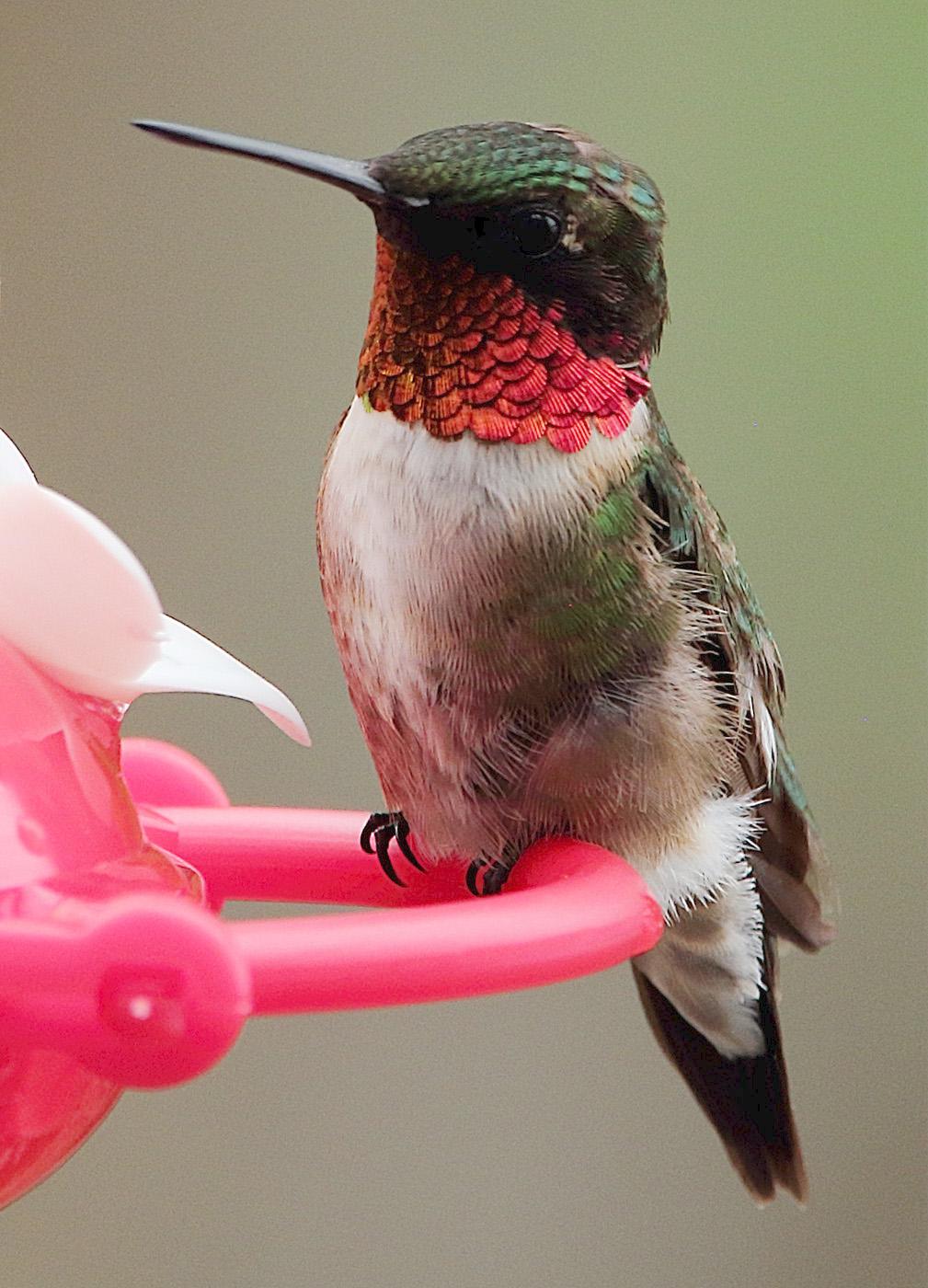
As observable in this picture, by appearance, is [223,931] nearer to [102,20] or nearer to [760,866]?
[760,866]

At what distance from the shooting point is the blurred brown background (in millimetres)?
1760

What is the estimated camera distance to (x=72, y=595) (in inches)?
21.6

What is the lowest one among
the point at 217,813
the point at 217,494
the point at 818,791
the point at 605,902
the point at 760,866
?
the point at 818,791

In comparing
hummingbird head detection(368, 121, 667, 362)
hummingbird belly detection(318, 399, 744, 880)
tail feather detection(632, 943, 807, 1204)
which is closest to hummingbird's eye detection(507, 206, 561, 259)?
hummingbird head detection(368, 121, 667, 362)

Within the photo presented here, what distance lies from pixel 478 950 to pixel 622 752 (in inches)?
14.7

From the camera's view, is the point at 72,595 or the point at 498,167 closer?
the point at 72,595

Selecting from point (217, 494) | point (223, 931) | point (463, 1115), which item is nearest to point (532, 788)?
point (223, 931)

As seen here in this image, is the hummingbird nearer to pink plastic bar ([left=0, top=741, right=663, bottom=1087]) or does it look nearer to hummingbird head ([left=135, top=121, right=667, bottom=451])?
hummingbird head ([left=135, top=121, right=667, bottom=451])

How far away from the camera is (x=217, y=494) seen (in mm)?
1785

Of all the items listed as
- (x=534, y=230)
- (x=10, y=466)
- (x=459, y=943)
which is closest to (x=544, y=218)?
(x=534, y=230)

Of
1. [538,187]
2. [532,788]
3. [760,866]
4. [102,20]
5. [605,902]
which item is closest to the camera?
[605,902]

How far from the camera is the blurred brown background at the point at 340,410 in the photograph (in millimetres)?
1760

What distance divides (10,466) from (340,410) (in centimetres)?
115

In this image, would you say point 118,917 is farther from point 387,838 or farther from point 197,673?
point 387,838
